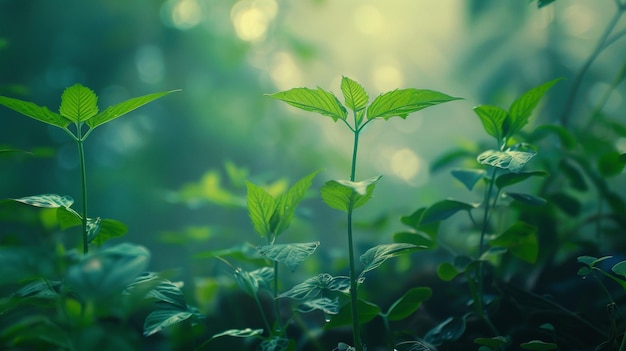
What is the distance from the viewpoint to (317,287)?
52 centimetres

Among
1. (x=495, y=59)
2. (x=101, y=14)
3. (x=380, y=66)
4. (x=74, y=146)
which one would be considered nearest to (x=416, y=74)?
(x=380, y=66)

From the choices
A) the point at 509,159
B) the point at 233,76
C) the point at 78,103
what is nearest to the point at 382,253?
the point at 509,159

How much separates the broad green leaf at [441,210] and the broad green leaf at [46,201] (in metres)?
0.48

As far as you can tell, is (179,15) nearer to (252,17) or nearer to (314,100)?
(252,17)

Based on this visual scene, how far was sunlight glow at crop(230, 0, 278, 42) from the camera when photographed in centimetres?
251

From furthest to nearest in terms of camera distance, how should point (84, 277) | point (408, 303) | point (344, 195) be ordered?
point (408, 303), point (344, 195), point (84, 277)

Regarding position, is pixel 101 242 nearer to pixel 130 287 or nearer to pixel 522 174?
pixel 130 287

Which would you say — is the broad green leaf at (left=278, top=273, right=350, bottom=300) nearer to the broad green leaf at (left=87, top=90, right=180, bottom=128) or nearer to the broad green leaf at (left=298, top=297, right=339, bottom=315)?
the broad green leaf at (left=298, top=297, right=339, bottom=315)

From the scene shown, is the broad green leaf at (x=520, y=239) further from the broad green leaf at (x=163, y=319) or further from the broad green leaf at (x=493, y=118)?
the broad green leaf at (x=163, y=319)

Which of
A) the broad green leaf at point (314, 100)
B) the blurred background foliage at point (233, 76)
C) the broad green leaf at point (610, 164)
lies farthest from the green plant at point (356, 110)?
the blurred background foliage at point (233, 76)

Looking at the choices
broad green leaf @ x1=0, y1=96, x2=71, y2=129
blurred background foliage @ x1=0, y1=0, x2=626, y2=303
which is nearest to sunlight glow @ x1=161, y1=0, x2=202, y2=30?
blurred background foliage @ x1=0, y1=0, x2=626, y2=303

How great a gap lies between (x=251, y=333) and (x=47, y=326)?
232mm

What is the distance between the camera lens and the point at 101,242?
61 centimetres

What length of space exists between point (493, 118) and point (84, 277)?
56cm
